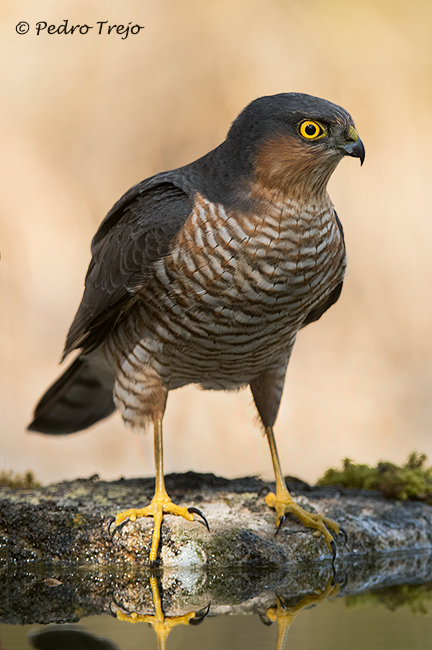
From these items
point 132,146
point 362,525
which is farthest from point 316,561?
point 132,146

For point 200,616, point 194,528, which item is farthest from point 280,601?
point 194,528

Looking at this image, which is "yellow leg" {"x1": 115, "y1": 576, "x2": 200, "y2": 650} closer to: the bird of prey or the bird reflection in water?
the bird reflection in water

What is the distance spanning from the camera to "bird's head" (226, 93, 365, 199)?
3273mm

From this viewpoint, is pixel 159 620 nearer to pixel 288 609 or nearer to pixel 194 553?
pixel 288 609

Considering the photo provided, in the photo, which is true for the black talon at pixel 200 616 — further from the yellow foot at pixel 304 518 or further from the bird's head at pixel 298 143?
the bird's head at pixel 298 143

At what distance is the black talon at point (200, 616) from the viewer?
8.13 ft

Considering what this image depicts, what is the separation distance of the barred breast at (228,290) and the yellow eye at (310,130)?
300 mm

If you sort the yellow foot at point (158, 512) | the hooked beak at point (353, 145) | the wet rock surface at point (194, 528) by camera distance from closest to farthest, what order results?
the hooked beak at point (353, 145) → the wet rock surface at point (194, 528) → the yellow foot at point (158, 512)

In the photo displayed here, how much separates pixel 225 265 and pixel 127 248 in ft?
2.04

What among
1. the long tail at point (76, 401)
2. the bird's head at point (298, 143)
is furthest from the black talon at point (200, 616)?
the long tail at point (76, 401)

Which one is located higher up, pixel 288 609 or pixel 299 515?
pixel 299 515

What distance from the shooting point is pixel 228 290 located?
3.33 meters

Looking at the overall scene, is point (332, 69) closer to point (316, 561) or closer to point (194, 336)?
point (194, 336)

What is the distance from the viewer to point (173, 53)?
761cm
